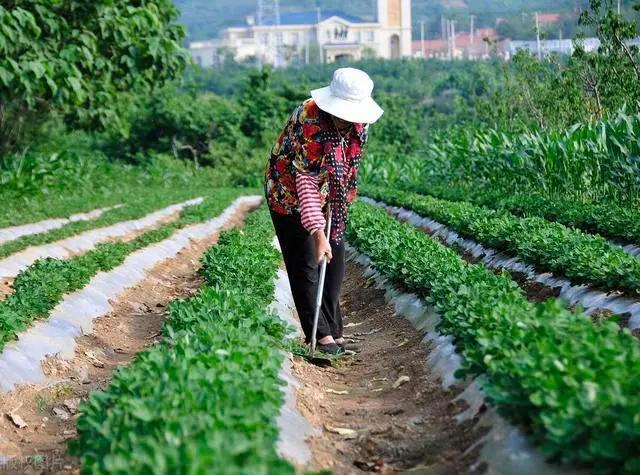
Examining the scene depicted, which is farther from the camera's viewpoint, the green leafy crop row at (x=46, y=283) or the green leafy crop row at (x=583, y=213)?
the green leafy crop row at (x=583, y=213)

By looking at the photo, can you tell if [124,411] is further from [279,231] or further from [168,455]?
[279,231]

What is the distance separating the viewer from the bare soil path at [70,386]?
5449 mm

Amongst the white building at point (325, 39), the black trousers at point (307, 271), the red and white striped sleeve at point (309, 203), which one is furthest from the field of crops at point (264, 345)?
the white building at point (325, 39)

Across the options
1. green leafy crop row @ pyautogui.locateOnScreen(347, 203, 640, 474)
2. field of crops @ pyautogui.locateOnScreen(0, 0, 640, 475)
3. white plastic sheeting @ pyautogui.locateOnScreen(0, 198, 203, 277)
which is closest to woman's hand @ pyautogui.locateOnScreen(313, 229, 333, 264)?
field of crops @ pyautogui.locateOnScreen(0, 0, 640, 475)

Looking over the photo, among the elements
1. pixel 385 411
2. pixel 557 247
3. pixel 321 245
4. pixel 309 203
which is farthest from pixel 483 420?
pixel 557 247

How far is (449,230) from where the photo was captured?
44.0ft

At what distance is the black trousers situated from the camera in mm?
7004

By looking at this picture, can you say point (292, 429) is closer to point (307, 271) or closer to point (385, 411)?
point (385, 411)

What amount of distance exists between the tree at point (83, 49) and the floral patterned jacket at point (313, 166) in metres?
7.45

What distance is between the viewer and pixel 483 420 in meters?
4.73

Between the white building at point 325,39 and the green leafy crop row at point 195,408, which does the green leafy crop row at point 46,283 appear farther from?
the white building at point 325,39

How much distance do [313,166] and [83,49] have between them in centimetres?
966

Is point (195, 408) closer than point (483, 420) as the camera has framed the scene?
Yes

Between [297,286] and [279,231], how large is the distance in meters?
0.42
